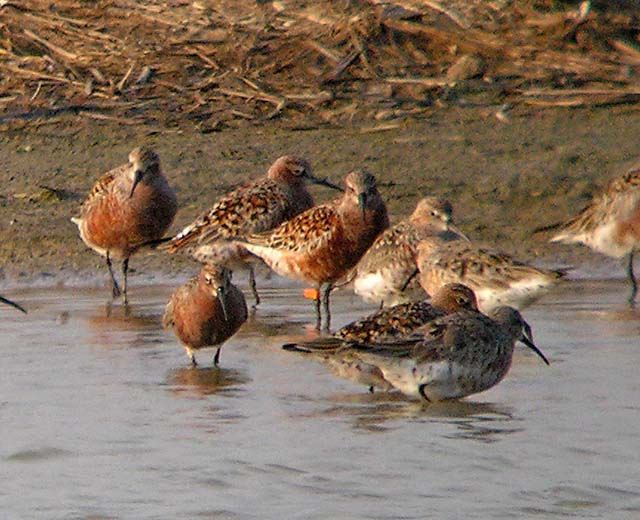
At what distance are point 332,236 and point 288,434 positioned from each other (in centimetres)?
336

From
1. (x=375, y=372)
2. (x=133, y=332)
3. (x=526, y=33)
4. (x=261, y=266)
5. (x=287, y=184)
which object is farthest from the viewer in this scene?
(x=526, y=33)

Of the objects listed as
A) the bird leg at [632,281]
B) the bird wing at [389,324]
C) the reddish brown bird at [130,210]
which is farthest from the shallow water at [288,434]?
the reddish brown bird at [130,210]

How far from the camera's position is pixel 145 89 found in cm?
1552

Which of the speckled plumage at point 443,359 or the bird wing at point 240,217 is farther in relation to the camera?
the bird wing at point 240,217

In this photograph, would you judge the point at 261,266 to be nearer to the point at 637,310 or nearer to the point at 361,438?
the point at 637,310

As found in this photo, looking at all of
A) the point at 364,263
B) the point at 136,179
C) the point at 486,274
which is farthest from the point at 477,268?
the point at 136,179

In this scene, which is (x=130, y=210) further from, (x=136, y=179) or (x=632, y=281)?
(x=632, y=281)

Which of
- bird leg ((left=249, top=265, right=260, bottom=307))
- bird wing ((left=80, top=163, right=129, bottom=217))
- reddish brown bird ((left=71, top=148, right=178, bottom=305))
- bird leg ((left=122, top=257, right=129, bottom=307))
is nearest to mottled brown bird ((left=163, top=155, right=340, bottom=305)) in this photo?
bird leg ((left=249, top=265, right=260, bottom=307))

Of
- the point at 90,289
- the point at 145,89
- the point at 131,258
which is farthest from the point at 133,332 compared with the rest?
the point at 145,89

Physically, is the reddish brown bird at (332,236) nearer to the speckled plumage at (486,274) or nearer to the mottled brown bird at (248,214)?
the mottled brown bird at (248,214)

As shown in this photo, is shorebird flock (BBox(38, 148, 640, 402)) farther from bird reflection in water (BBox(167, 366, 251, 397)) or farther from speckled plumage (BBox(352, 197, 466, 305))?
bird reflection in water (BBox(167, 366, 251, 397))

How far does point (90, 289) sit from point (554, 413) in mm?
5020

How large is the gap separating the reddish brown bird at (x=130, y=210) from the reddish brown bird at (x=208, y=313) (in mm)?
2649

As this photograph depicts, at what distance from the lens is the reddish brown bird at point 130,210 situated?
12859 millimetres
